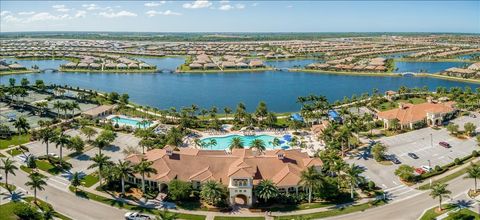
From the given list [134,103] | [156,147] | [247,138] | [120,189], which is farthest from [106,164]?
[134,103]

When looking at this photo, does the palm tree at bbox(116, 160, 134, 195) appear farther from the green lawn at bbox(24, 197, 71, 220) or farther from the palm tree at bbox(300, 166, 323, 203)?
the palm tree at bbox(300, 166, 323, 203)

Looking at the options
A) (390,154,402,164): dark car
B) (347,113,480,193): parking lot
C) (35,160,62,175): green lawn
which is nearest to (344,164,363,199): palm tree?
(347,113,480,193): parking lot

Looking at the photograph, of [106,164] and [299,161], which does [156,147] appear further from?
[299,161]

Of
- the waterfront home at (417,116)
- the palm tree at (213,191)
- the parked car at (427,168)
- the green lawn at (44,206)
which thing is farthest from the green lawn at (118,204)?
the waterfront home at (417,116)

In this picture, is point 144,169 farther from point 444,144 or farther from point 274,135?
point 444,144

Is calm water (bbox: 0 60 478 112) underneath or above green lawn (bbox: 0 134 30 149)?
above

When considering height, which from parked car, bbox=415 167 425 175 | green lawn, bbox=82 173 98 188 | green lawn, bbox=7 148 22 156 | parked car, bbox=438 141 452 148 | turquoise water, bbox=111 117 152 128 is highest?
turquoise water, bbox=111 117 152 128

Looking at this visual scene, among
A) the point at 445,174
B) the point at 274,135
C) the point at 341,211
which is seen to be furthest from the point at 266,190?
the point at 274,135
